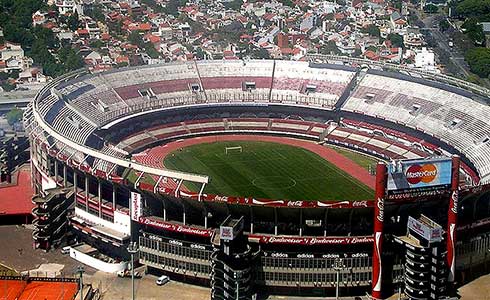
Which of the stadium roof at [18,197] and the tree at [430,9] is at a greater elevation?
the stadium roof at [18,197]

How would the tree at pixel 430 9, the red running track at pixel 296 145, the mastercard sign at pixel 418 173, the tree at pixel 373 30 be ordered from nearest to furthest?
the mastercard sign at pixel 418 173, the red running track at pixel 296 145, the tree at pixel 373 30, the tree at pixel 430 9

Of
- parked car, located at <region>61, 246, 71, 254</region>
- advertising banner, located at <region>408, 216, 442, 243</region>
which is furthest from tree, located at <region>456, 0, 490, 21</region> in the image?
parked car, located at <region>61, 246, 71, 254</region>

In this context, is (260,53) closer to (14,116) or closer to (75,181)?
(14,116)

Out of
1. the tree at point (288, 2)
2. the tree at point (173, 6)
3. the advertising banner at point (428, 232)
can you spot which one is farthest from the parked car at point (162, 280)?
the tree at point (288, 2)

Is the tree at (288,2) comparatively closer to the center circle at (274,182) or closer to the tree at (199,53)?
the tree at (199,53)

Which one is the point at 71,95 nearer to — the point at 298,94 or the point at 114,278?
the point at 298,94

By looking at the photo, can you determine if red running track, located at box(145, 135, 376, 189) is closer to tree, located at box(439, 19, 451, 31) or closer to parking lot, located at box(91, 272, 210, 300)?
parking lot, located at box(91, 272, 210, 300)

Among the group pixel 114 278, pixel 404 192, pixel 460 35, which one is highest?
pixel 404 192

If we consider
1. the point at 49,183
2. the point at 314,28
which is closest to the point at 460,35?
the point at 314,28
